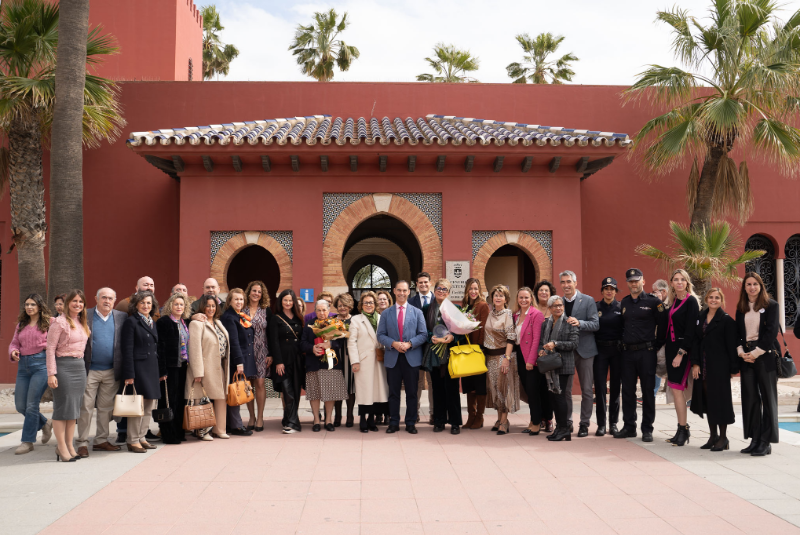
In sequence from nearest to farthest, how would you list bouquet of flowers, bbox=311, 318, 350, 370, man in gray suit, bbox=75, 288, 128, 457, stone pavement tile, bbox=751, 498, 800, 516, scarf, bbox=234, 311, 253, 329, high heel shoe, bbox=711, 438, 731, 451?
stone pavement tile, bbox=751, 498, 800, 516 → man in gray suit, bbox=75, 288, 128, 457 → high heel shoe, bbox=711, 438, 731, 451 → scarf, bbox=234, 311, 253, 329 → bouquet of flowers, bbox=311, 318, 350, 370

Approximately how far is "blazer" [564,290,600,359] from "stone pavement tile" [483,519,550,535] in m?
3.17

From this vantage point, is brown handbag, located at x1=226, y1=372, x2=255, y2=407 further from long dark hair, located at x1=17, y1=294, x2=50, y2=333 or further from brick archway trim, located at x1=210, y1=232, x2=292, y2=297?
brick archway trim, located at x1=210, y1=232, x2=292, y2=297

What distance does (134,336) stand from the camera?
650cm

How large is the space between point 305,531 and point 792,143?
9771 mm

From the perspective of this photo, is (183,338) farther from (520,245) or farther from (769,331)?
(769,331)

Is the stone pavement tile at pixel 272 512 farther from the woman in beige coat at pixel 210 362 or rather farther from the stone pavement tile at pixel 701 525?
the stone pavement tile at pixel 701 525

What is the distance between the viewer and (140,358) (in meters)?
6.51

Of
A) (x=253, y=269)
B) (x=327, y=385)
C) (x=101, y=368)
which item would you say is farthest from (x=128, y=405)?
(x=253, y=269)

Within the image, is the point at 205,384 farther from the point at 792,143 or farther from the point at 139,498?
the point at 792,143

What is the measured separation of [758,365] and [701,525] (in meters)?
2.71

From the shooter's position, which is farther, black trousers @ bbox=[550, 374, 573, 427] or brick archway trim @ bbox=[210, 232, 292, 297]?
brick archway trim @ bbox=[210, 232, 292, 297]

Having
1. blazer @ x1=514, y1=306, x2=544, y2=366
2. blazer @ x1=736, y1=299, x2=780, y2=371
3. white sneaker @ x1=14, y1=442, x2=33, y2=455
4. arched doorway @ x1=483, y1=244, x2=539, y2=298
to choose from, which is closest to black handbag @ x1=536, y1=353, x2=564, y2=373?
blazer @ x1=514, y1=306, x2=544, y2=366

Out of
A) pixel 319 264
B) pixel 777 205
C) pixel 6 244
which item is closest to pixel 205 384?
pixel 319 264

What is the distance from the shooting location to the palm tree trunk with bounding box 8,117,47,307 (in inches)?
398
